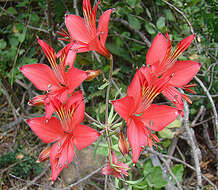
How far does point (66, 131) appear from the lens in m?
1.18

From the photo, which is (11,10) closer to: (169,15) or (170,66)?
(169,15)

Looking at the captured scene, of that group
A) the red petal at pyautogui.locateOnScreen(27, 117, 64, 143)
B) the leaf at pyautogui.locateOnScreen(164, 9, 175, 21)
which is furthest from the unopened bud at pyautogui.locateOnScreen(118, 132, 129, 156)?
the leaf at pyautogui.locateOnScreen(164, 9, 175, 21)

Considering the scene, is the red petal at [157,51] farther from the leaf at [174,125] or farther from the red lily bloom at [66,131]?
the leaf at [174,125]

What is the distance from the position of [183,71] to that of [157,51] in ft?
0.58

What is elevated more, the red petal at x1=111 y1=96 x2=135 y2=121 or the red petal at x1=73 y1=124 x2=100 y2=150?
the red petal at x1=111 y1=96 x2=135 y2=121

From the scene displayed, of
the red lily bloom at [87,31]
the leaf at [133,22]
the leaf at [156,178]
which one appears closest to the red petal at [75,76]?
the red lily bloom at [87,31]

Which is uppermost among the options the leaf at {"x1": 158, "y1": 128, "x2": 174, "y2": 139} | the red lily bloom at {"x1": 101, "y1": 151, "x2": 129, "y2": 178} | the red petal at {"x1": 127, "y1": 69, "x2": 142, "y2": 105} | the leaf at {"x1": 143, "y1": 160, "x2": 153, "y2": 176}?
the red petal at {"x1": 127, "y1": 69, "x2": 142, "y2": 105}

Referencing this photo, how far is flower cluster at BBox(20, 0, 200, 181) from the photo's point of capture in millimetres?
1055

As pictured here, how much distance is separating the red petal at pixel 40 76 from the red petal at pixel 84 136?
0.30 m

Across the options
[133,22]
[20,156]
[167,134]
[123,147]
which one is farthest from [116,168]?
[133,22]

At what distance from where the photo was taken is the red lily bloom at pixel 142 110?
1.02 m

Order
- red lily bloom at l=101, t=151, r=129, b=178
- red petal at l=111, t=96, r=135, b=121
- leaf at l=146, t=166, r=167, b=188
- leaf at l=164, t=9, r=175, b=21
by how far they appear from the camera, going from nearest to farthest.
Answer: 1. red petal at l=111, t=96, r=135, b=121
2. red lily bloom at l=101, t=151, r=129, b=178
3. leaf at l=146, t=166, r=167, b=188
4. leaf at l=164, t=9, r=175, b=21

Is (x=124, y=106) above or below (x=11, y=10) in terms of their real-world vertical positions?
below

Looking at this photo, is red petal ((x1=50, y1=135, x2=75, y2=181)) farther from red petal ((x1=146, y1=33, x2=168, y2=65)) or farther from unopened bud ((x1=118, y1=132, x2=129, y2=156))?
red petal ((x1=146, y1=33, x2=168, y2=65))
